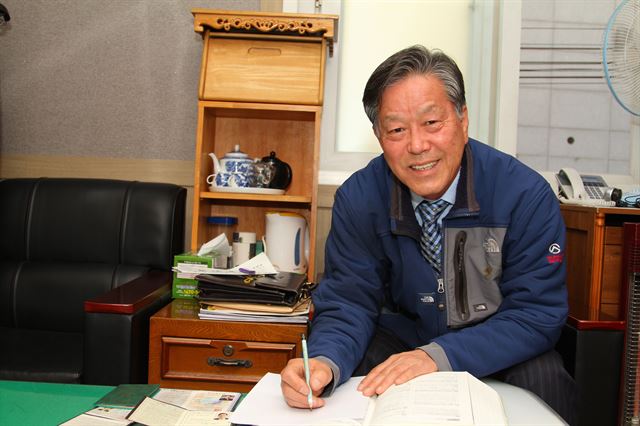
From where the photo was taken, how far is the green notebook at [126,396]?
3.48 feet

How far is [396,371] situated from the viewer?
1.04 metres

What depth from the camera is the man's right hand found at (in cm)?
94

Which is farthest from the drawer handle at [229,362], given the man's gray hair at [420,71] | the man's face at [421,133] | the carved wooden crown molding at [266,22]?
the carved wooden crown molding at [266,22]

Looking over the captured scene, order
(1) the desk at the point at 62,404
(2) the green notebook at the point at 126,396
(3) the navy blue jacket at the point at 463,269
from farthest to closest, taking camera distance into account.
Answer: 1. (3) the navy blue jacket at the point at 463,269
2. (2) the green notebook at the point at 126,396
3. (1) the desk at the point at 62,404

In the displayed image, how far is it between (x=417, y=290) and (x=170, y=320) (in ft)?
2.22

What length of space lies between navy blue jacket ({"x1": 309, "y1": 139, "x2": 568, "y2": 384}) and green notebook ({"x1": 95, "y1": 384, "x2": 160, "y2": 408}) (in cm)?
34

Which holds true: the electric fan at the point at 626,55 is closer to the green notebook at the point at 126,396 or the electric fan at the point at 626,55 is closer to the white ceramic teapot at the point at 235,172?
the white ceramic teapot at the point at 235,172

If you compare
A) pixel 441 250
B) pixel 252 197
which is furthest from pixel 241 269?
pixel 441 250

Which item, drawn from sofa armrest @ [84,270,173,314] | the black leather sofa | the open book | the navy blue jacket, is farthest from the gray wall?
the open book

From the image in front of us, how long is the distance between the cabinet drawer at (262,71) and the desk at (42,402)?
44.2 inches

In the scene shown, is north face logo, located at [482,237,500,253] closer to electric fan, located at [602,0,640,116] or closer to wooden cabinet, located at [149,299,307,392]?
A: wooden cabinet, located at [149,299,307,392]

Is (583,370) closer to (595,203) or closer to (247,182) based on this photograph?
(595,203)

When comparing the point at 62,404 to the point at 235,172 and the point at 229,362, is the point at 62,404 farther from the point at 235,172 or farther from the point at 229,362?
the point at 235,172

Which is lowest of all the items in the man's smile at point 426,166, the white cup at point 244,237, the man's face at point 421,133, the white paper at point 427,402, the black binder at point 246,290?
the white paper at point 427,402
